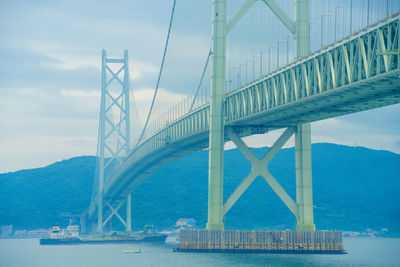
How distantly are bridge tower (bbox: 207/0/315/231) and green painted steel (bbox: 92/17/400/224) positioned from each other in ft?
2.56

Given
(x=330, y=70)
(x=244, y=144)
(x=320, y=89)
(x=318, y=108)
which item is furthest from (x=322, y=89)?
(x=244, y=144)

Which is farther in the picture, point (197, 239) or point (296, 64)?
point (197, 239)

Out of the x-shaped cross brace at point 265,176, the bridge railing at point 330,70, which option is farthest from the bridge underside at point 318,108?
the x-shaped cross brace at point 265,176

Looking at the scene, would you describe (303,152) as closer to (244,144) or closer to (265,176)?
(265,176)

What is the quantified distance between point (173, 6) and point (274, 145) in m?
24.7

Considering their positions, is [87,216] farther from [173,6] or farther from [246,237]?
[246,237]

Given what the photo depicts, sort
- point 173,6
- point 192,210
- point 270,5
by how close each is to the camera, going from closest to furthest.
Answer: point 270,5, point 173,6, point 192,210

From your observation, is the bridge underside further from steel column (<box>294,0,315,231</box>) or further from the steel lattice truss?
steel column (<box>294,0,315,231</box>)

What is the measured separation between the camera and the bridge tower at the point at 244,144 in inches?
1927

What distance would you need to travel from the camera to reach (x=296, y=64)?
4138 cm

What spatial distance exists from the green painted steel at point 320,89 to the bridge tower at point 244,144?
2.56 feet

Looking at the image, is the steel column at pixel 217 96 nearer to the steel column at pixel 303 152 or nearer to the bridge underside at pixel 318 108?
the bridge underside at pixel 318 108

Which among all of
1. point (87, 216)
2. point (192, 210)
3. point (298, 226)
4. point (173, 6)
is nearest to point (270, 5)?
point (298, 226)

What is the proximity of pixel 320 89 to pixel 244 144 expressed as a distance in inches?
582
